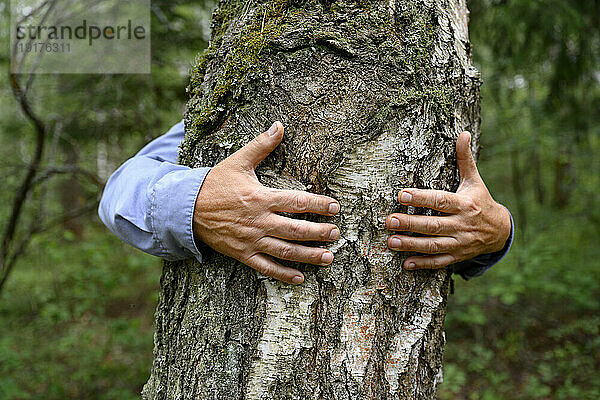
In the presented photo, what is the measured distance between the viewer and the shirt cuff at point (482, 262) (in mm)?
1474

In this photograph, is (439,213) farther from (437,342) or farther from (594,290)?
(594,290)

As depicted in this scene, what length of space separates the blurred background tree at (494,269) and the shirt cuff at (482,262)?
2.63m

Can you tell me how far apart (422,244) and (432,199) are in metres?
0.12

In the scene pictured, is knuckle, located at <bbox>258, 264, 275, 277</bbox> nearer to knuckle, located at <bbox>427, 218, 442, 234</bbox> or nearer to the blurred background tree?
knuckle, located at <bbox>427, 218, 442, 234</bbox>

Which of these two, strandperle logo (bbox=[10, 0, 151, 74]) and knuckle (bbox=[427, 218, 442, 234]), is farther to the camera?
strandperle logo (bbox=[10, 0, 151, 74])

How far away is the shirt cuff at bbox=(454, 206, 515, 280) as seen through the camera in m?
1.47

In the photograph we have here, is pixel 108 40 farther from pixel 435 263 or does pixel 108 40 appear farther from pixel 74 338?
pixel 435 263

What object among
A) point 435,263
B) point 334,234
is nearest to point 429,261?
point 435,263

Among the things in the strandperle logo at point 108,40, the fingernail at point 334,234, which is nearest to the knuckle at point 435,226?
the fingernail at point 334,234

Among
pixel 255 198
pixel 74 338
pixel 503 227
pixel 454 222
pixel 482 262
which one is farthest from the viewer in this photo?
pixel 74 338

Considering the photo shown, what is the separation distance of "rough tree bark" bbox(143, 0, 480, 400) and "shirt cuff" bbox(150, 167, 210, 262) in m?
0.10

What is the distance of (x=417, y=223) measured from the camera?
1.16m

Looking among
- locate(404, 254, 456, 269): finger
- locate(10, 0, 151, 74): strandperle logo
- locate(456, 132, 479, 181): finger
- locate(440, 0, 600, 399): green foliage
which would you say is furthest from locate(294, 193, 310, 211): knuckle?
locate(10, 0, 151, 74): strandperle logo

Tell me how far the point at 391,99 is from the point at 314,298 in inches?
21.9
